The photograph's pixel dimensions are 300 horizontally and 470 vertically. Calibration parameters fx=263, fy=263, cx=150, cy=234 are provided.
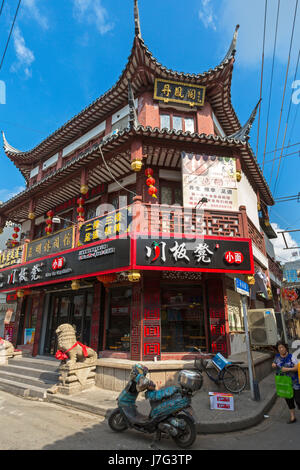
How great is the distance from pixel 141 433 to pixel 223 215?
7093 mm

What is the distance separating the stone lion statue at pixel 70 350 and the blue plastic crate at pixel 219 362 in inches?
159

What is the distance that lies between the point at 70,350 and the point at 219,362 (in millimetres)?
4741

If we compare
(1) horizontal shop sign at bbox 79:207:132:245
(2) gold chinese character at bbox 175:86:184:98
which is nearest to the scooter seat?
(1) horizontal shop sign at bbox 79:207:132:245

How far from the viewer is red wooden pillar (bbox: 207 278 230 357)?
8.88 metres

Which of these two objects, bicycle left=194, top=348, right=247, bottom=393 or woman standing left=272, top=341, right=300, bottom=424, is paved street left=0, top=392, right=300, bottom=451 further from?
bicycle left=194, top=348, right=247, bottom=393

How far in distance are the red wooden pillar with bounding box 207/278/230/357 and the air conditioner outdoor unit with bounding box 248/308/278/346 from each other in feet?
3.00

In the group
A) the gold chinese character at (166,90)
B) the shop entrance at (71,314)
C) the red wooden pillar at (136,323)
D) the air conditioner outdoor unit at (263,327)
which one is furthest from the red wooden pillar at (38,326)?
the gold chinese character at (166,90)

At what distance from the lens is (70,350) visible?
8578mm

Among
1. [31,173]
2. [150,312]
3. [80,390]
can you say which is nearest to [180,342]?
[150,312]

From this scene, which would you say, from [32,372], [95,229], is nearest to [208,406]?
[95,229]

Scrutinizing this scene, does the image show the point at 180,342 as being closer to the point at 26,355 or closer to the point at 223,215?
the point at 223,215

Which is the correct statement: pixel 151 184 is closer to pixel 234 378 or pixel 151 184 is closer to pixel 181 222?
pixel 181 222

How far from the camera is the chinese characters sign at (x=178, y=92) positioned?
11914mm

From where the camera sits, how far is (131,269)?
8023 mm
